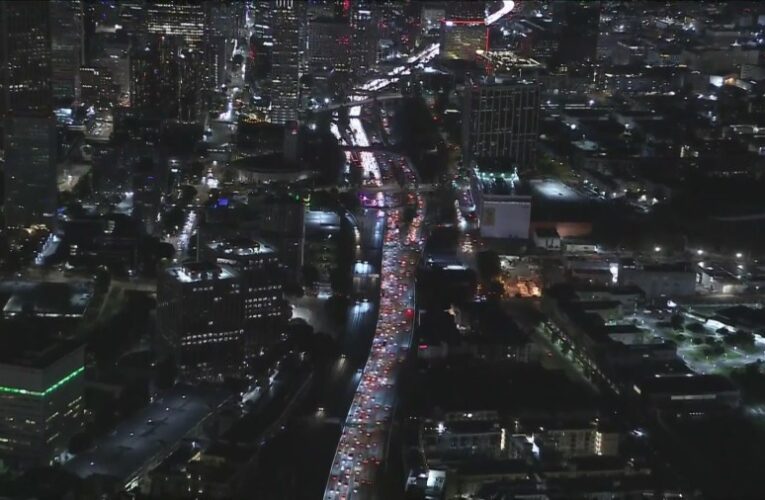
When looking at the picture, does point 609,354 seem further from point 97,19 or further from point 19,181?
point 97,19

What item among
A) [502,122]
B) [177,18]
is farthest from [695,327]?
[177,18]

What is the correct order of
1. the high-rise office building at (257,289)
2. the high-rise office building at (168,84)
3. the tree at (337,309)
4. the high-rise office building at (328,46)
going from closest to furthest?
the high-rise office building at (257,289), the tree at (337,309), the high-rise office building at (168,84), the high-rise office building at (328,46)

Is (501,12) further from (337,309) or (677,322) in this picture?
(337,309)

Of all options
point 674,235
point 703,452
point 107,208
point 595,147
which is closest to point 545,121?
point 595,147

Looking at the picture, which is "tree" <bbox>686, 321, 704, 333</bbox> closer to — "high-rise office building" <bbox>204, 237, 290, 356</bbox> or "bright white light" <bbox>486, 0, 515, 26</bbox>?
"high-rise office building" <bbox>204, 237, 290, 356</bbox>

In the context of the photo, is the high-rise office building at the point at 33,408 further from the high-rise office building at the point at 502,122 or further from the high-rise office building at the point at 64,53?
the high-rise office building at the point at 64,53

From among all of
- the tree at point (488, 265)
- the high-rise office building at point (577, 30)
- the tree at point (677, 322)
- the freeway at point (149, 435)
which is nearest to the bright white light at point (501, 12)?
the high-rise office building at point (577, 30)
